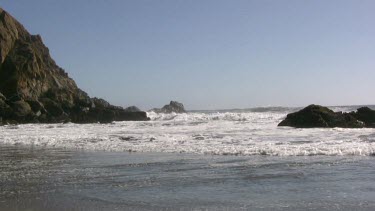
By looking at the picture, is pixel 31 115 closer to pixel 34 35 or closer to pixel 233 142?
pixel 34 35

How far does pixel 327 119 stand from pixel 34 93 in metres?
33.0

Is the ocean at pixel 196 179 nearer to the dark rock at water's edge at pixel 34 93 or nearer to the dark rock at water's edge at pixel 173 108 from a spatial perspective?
the dark rock at water's edge at pixel 34 93

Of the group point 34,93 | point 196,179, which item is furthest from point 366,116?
point 34,93

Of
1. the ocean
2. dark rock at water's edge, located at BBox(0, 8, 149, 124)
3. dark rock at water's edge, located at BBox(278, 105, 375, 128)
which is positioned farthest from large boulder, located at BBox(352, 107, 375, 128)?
dark rock at water's edge, located at BBox(0, 8, 149, 124)

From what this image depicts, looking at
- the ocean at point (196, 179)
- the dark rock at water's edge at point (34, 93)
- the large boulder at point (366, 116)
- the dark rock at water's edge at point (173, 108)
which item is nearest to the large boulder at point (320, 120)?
the large boulder at point (366, 116)

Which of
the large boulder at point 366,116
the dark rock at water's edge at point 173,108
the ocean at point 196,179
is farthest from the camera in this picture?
the dark rock at water's edge at point 173,108

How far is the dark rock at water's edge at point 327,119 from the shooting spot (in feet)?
83.3

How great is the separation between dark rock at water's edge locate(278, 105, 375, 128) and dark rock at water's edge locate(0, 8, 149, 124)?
882 inches

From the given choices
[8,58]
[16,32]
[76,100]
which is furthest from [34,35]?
[76,100]

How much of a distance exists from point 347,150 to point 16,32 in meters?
51.1

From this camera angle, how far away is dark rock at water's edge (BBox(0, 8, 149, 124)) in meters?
43.3

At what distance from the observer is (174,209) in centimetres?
686

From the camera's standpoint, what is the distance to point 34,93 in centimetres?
4853

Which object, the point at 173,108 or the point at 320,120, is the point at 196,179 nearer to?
the point at 320,120
